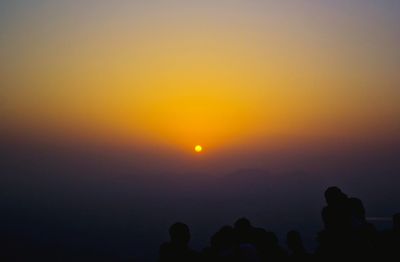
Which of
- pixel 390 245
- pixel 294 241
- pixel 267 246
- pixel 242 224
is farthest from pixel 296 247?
pixel 390 245

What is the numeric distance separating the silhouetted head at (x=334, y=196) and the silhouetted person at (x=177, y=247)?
8.13ft

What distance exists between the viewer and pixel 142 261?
454 feet

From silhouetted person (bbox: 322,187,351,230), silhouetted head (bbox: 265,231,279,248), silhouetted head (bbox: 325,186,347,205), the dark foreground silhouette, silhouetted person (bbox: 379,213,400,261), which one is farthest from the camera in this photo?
silhouetted head (bbox: 265,231,279,248)

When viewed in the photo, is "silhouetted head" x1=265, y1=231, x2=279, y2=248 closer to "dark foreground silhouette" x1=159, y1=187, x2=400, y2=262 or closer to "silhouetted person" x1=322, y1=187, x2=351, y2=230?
"dark foreground silhouette" x1=159, y1=187, x2=400, y2=262

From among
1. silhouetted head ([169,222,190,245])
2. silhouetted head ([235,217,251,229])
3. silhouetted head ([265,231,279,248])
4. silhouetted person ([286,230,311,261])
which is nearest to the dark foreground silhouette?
silhouetted head ([169,222,190,245])

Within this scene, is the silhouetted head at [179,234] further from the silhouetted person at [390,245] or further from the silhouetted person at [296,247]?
the silhouetted person at [296,247]

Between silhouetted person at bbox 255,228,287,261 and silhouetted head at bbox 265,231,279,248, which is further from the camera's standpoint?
silhouetted head at bbox 265,231,279,248

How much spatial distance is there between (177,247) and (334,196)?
2.78 m

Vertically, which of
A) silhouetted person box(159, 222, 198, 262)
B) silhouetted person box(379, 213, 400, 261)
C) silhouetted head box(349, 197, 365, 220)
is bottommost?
silhouetted person box(379, 213, 400, 261)

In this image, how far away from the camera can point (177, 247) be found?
8.42m

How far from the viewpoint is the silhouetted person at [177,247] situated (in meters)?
8.41

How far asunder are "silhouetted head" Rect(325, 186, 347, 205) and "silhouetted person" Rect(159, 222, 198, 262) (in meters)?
2.48

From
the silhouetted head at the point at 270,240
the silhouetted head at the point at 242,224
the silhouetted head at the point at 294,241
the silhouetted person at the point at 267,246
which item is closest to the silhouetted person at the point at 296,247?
the silhouetted head at the point at 294,241

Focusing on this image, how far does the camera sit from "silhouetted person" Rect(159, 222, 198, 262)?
8.41m
